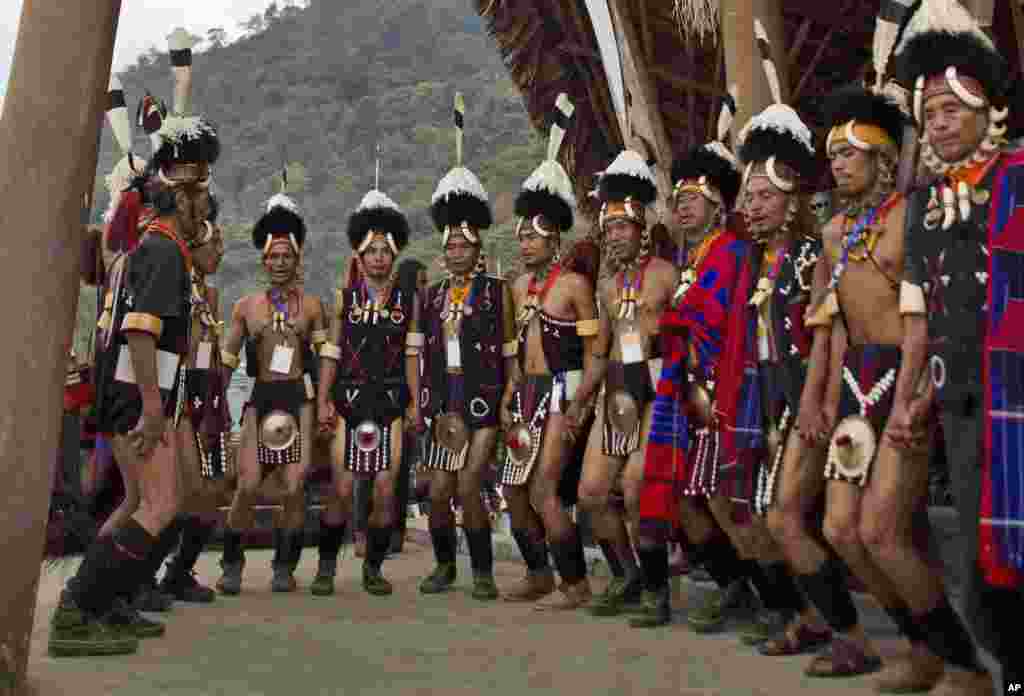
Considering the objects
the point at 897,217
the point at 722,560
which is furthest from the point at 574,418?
the point at 897,217

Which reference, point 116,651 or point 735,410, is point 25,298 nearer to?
point 116,651

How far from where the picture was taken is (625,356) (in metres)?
7.01

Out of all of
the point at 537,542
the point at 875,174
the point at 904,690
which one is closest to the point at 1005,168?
the point at 875,174

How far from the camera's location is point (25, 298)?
4.24 meters

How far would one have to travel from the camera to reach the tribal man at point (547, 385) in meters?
7.38

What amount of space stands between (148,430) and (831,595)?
275cm

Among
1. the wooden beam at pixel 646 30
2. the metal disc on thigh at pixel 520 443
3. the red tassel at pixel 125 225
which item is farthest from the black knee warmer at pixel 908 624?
the wooden beam at pixel 646 30

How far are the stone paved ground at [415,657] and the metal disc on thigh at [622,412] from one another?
3.29ft

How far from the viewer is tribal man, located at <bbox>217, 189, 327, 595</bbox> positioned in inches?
325

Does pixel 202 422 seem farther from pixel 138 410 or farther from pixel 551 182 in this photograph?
pixel 551 182

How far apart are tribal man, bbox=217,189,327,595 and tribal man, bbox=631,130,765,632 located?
262 cm

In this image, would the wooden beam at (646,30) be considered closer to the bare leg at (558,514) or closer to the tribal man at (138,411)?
the bare leg at (558,514)

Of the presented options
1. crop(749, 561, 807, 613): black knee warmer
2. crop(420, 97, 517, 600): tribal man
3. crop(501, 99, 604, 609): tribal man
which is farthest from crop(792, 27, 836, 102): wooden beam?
crop(749, 561, 807, 613): black knee warmer

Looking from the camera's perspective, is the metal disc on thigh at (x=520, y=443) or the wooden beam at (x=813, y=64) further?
the wooden beam at (x=813, y=64)
